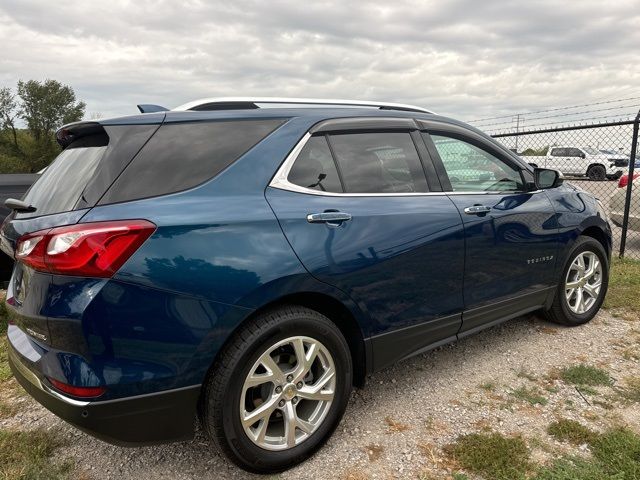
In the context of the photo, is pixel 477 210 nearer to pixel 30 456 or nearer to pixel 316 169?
pixel 316 169

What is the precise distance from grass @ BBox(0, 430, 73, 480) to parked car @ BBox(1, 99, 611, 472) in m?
0.52

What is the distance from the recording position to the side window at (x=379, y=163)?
2.63m

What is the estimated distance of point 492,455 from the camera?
2436 millimetres

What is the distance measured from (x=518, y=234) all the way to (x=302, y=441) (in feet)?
6.47

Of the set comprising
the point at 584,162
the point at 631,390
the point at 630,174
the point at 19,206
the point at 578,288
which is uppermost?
the point at 19,206

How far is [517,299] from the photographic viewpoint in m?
3.47

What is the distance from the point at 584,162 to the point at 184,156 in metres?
26.9

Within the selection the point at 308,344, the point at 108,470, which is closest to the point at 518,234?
the point at 308,344

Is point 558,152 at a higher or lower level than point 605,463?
lower

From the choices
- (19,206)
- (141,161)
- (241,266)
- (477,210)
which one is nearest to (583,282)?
(477,210)

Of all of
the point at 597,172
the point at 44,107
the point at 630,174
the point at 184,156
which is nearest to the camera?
the point at 184,156

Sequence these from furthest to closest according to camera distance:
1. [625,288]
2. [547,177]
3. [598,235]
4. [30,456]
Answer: [625,288]
[598,235]
[547,177]
[30,456]

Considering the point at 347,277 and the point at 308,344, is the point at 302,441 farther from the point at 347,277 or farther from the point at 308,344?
the point at 347,277

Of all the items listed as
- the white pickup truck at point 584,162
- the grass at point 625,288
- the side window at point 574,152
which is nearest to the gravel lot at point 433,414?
the grass at point 625,288
